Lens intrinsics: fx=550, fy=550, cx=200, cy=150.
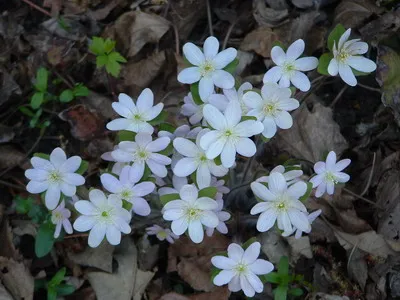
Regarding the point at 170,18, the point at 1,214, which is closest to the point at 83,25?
the point at 170,18

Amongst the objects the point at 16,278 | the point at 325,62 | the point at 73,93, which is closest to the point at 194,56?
the point at 325,62

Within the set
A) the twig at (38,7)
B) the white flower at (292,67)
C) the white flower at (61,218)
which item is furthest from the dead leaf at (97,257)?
the twig at (38,7)

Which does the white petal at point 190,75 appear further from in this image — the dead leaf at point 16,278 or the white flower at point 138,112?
the dead leaf at point 16,278

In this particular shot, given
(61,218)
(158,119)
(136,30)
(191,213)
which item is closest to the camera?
(191,213)

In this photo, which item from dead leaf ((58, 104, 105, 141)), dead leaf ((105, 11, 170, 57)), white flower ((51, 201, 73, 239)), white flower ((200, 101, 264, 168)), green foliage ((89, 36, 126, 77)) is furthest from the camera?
dead leaf ((105, 11, 170, 57))

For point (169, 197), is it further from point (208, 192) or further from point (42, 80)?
point (42, 80)

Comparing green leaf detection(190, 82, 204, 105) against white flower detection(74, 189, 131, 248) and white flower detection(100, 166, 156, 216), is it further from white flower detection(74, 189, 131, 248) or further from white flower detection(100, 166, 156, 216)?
white flower detection(74, 189, 131, 248)

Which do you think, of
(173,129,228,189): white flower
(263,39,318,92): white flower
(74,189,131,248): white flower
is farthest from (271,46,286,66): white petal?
(74,189,131,248): white flower
